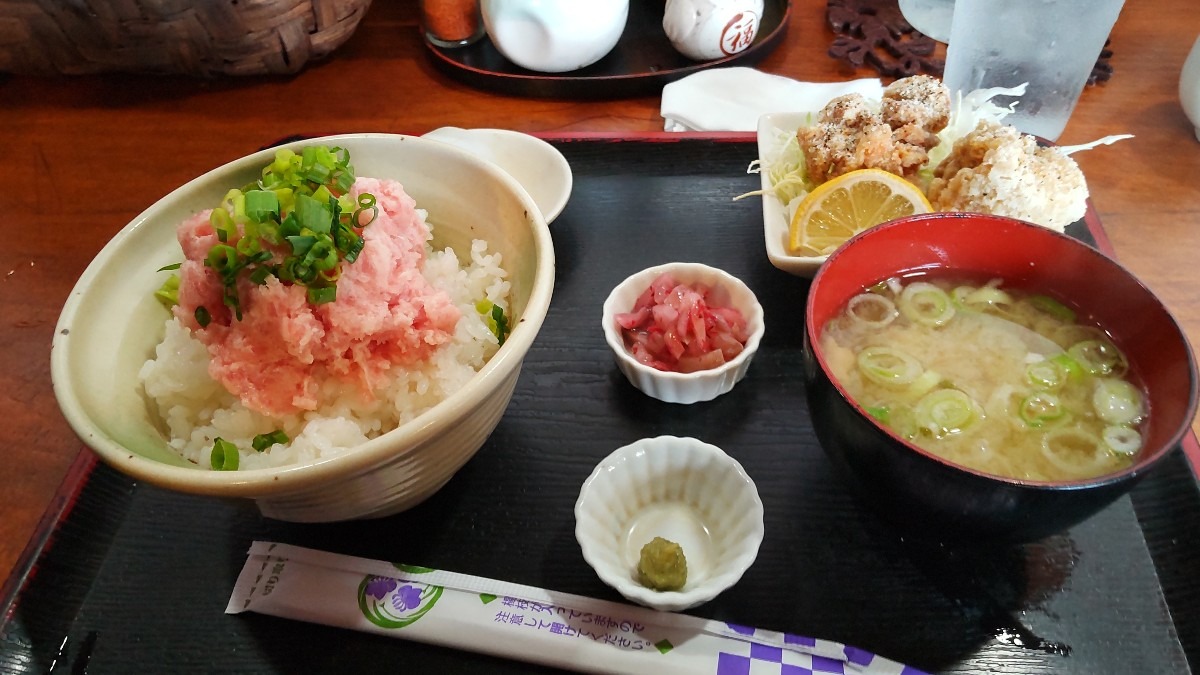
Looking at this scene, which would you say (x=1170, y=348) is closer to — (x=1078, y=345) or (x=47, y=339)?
(x=1078, y=345)

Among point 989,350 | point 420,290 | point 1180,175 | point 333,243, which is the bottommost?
point 1180,175

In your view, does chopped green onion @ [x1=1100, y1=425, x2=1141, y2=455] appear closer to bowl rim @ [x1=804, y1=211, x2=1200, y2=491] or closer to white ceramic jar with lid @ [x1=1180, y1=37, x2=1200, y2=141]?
bowl rim @ [x1=804, y1=211, x2=1200, y2=491]

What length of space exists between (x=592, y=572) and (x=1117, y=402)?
0.94 meters

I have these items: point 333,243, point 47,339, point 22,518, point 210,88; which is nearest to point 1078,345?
point 333,243

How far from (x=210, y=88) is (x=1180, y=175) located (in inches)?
136

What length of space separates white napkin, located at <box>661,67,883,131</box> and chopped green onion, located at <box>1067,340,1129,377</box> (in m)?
1.31

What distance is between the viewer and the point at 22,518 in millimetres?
1444

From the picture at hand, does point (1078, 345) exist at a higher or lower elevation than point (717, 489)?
higher

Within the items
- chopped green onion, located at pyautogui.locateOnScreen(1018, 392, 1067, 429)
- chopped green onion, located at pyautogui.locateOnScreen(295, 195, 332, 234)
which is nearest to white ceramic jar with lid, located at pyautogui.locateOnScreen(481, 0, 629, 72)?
chopped green onion, located at pyautogui.locateOnScreen(295, 195, 332, 234)

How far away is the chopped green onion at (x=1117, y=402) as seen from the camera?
45.4 inches

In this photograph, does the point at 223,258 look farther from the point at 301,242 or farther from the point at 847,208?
the point at 847,208

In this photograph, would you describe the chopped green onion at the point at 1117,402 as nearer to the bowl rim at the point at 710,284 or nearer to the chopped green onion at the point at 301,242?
the bowl rim at the point at 710,284

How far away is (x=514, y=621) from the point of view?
1.15 m

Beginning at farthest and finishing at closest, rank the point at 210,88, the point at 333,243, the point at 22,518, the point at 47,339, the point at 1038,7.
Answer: the point at 210,88
the point at 1038,7
the point at 47,339
the point at 22,518
the point at 333,243
